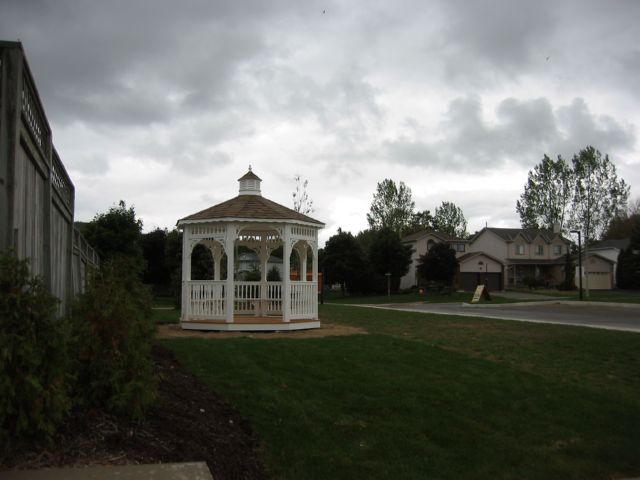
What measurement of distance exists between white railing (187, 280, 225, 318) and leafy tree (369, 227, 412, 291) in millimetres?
38822

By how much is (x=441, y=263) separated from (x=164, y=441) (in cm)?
4737

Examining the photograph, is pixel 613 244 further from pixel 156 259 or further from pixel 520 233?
pixel 156 259

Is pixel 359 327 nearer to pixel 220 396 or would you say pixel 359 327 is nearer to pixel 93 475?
pixel 220 396

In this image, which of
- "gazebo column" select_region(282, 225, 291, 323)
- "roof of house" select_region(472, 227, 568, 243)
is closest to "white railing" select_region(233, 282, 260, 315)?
"gazebo column" select_region(282, 225, 291, 323)

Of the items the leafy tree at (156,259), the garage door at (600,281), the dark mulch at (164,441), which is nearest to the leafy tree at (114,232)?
the leafy tree at (156,259)

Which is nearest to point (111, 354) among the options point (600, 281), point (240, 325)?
point (240, 325)

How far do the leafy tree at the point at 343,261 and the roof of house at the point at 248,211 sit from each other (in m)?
38.5

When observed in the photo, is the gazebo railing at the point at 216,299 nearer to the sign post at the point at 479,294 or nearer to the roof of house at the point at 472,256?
the sign post at the point at 479,294

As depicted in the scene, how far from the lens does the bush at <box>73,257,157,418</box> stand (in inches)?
191

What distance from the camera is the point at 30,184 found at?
18.5 feet

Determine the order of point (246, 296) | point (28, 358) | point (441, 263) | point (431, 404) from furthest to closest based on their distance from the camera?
point (441, 263) < point (246, 296) < point (431, 404) < point (28, 358)

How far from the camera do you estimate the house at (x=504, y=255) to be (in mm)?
57312

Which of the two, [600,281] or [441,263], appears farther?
[600,281]

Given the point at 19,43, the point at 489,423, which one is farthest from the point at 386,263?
the point at 19,43
